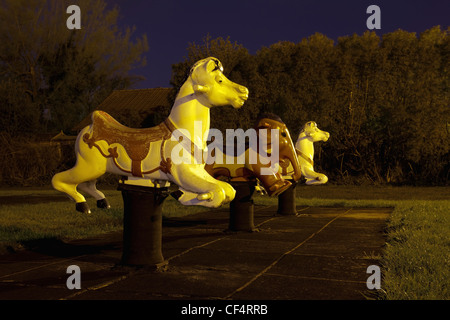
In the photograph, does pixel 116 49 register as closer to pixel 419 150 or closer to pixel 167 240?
pixel 419 150

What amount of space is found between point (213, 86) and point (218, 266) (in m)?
1.77

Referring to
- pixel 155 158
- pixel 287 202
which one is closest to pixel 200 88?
pixel 155 158

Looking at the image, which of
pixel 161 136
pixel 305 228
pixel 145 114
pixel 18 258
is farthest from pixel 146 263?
pixel 145 114

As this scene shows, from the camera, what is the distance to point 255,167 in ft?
20.6

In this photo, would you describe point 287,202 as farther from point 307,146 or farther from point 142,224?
point 142,224

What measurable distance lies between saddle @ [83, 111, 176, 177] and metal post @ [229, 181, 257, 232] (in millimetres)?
2678

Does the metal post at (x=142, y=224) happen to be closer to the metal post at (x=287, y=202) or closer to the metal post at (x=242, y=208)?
the metal post at (x=242, y=208)

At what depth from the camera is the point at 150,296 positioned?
3432 millimetres

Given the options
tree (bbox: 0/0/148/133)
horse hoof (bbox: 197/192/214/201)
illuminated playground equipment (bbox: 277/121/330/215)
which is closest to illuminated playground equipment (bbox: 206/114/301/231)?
illuminated playground equipment (bbox: 277/121/330/215)

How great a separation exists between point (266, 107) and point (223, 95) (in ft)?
46.0

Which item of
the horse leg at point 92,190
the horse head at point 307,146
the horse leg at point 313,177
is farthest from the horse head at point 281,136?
the horse leg at point 92,190

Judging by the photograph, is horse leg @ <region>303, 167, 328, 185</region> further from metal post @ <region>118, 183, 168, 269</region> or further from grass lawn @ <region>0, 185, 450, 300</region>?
metal post @ <region>118, 183, 168, 269</region>

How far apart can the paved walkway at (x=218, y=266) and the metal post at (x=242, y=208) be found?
0.57ft

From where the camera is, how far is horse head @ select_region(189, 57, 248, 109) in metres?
4.02
